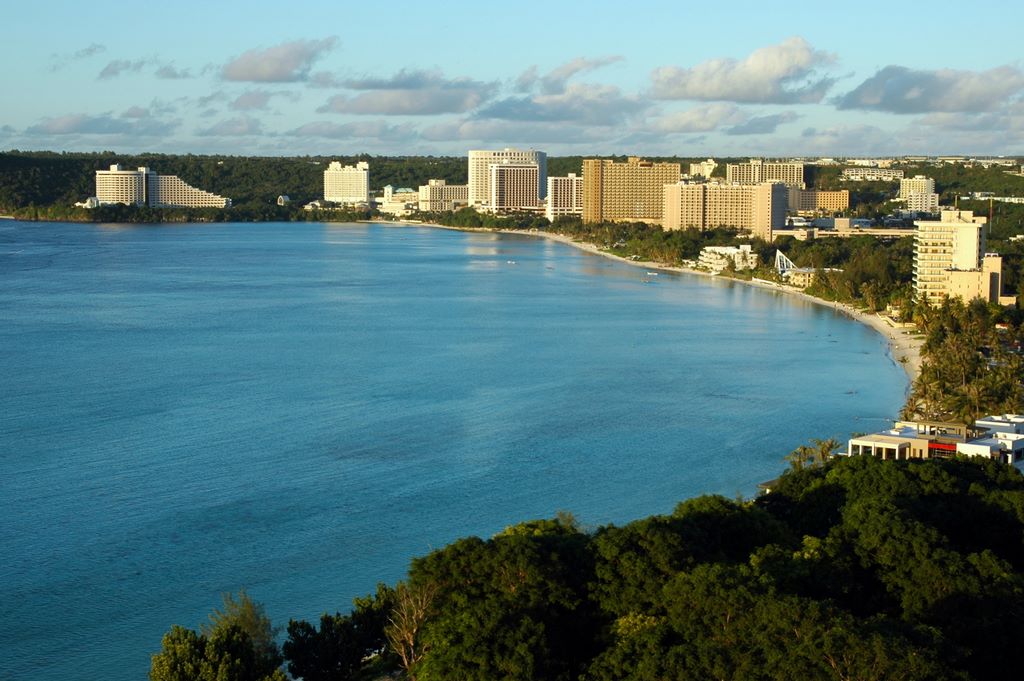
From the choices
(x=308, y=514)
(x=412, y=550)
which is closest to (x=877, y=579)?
(x=412, y=550)

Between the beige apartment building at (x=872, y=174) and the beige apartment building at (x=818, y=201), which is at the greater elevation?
the beige apartment building at (x=872, y=174)

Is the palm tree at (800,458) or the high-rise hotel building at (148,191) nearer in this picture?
the palm tree at (800,458)

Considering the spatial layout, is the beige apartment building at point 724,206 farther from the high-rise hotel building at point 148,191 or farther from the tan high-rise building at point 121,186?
the tan high-rise building at point 121,186

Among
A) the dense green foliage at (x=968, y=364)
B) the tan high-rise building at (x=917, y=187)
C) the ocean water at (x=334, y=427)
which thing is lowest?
the ocean water at (x=334, y=427)

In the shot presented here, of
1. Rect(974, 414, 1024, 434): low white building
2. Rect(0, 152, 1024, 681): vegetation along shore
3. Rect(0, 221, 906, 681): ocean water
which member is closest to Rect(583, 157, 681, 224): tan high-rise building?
Rect(0, 221, 906, 681): ocean water

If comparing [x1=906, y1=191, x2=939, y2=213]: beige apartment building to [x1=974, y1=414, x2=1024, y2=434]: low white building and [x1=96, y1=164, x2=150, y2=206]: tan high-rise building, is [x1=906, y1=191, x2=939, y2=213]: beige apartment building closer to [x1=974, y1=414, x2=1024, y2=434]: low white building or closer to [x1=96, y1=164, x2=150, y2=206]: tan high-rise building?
[x1=96, y1=164, x2=150, y2=206]: tan high-rise building

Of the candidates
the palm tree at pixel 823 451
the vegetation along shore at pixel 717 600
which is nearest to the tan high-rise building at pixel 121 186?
the palm tree at pixel 823 451
